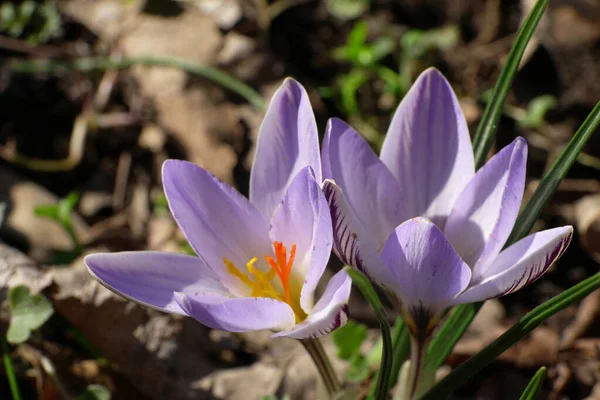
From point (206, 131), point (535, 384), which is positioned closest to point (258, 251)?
point (535, 384)

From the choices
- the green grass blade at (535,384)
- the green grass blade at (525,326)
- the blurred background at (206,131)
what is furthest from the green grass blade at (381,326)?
the blurred background at (206,131)

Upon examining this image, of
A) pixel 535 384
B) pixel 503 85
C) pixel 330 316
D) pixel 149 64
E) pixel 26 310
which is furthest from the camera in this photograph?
pixel 149 64

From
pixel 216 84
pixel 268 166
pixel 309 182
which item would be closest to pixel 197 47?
pixel 216 84

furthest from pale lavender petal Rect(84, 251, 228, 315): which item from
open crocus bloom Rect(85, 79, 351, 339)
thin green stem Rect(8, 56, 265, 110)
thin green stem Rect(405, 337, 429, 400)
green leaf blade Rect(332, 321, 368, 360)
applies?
thin green stem Rect(8, 56, 265, 110)

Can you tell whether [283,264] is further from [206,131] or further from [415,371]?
[206,131]

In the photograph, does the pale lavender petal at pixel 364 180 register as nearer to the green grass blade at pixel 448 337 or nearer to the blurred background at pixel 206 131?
the green grass blade at pixel 448 337
